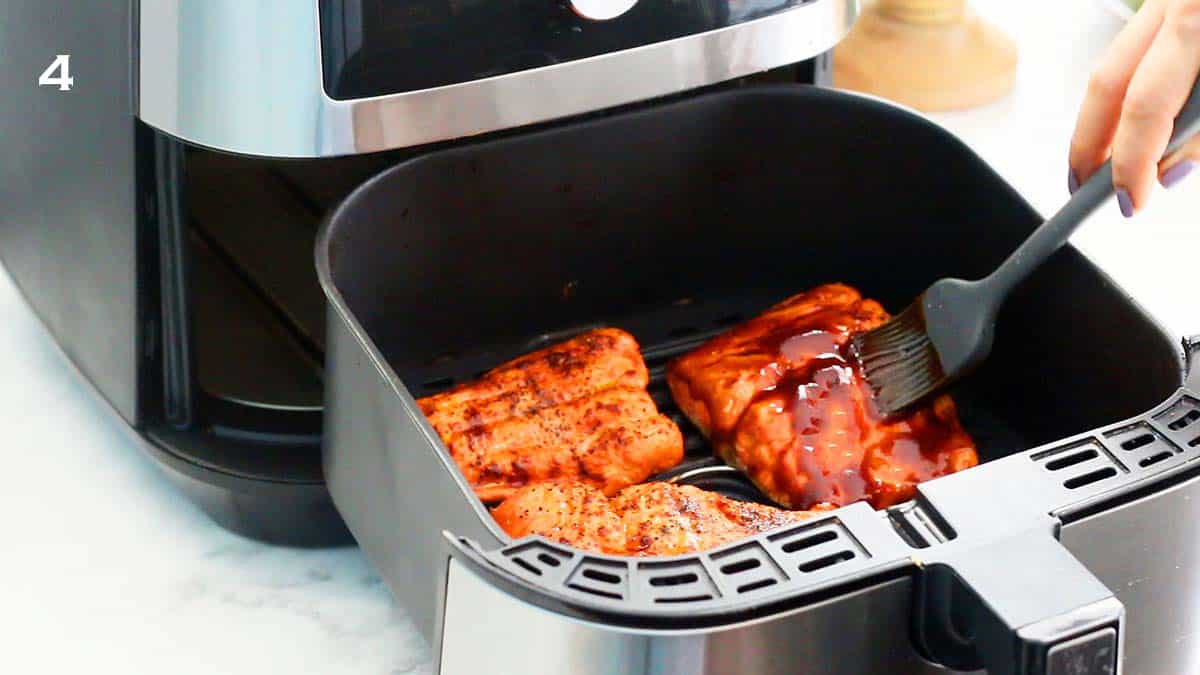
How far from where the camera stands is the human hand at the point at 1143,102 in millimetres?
653

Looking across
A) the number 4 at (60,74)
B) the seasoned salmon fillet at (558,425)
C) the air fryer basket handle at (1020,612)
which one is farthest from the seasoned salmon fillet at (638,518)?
the number 4 at (60,74)

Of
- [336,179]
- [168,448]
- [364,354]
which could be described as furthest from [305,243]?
[364,354]

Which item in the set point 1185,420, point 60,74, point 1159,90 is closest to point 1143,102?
point 1159,90

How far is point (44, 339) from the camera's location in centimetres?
96

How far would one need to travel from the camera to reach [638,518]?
70 centimetres

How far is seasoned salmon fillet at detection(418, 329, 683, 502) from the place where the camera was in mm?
782

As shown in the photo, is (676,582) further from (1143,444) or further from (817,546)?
(1143,444)

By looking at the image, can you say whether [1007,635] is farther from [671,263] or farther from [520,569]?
[671,263]

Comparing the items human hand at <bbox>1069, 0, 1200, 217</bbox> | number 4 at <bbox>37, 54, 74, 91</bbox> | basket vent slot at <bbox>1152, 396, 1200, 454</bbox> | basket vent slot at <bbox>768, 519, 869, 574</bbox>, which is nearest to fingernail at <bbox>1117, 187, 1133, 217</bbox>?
human hand at <bbox>1069, 0, 1200, 217</bbox>

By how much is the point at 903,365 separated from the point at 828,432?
55 millimetres

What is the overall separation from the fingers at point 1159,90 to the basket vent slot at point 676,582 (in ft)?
0.92

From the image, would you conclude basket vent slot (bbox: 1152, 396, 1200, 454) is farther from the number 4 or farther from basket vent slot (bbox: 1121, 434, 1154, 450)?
the number 4

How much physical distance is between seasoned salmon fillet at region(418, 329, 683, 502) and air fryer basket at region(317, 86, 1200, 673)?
0.05 metres

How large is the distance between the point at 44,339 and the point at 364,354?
0.40 meters
